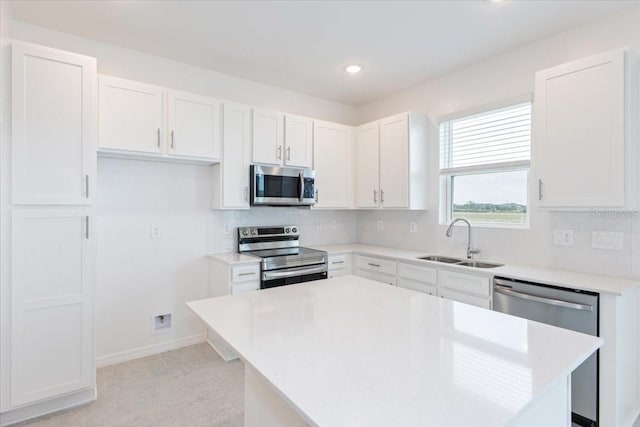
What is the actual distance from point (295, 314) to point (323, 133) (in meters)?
2.74

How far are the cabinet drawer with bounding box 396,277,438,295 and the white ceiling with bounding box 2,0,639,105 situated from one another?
81.4 inches

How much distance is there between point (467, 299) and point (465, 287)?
9 centimetres

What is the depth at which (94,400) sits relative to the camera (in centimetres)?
239

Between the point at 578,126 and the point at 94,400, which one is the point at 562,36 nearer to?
the point at 578,126

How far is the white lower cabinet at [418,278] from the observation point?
2.98 meters

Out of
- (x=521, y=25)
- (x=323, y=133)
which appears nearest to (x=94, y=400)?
(x=323, y=133)

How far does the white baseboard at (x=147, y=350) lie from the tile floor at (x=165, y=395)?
6 centimetres

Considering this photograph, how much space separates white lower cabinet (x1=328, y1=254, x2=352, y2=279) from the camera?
3.66 meters

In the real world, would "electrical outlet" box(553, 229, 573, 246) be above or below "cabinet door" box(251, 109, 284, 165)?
below

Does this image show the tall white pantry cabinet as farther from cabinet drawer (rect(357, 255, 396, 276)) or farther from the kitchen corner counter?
the kitchen corner counter

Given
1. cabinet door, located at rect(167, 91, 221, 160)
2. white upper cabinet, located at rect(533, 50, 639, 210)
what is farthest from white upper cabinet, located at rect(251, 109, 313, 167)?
white upper cabinet, located at rect(533, 50, 639, 210)

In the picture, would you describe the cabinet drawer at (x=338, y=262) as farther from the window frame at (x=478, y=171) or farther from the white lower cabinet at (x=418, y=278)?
the window frame at (x=478, y=171)

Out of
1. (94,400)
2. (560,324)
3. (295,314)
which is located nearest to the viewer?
(295,314)

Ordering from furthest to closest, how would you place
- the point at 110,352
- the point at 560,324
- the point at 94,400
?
the point at 110,352 → the point at 94,400 → the point at 560,324
